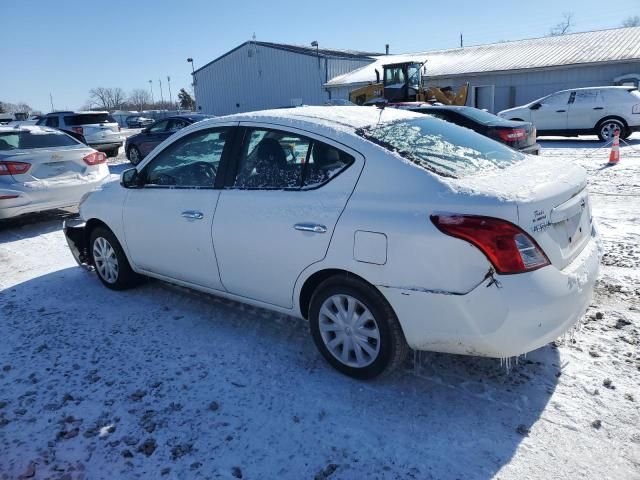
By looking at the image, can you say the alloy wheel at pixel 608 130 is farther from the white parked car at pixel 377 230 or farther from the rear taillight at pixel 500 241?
the rear taillight at pixel 500 241

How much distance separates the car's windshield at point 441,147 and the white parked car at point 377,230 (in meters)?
0.02

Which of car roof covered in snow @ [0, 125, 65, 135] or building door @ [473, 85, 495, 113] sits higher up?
building door @ [473, 85, 495, 113]

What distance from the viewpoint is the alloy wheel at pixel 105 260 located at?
4570mm

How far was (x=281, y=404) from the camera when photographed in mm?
2822

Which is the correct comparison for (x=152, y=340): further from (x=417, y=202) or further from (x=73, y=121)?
(x=73, y=121)

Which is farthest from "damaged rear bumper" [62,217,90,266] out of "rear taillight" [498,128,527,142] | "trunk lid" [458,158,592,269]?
"rear taillight" [498,128,527,142]

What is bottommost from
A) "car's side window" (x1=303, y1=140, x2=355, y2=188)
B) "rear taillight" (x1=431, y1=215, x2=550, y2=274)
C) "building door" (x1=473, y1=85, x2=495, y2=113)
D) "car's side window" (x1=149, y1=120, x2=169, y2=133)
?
"rear taillight" (x1=431, y1=215, x2=550, y2=274)

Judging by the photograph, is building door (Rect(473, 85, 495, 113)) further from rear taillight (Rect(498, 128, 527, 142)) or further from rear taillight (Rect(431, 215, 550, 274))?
rear taillight (Rect(431, 215, 550, 274))

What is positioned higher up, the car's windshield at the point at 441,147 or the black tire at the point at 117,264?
the car's windshield at the point at 441,147

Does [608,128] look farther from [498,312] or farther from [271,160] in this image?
[498,312]

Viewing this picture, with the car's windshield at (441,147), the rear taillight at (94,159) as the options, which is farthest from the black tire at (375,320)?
the rear taillight at (94,159)

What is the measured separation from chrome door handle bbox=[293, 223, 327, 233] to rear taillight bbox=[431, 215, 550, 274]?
2.51 feet

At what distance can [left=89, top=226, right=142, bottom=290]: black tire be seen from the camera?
4.48 m

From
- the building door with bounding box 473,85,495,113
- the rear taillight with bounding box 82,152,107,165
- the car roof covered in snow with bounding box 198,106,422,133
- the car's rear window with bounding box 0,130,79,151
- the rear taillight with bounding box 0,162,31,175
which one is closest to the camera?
the car roof covered in snow with bounding box 198,106,422,133
